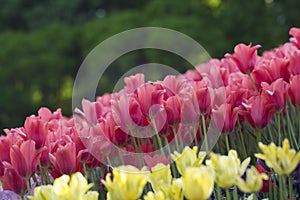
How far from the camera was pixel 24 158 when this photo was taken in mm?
1442

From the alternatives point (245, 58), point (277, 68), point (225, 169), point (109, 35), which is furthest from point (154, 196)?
point (109, 35)

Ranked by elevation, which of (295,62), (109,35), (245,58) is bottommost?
(295,62)

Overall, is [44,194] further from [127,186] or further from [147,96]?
[147,96]

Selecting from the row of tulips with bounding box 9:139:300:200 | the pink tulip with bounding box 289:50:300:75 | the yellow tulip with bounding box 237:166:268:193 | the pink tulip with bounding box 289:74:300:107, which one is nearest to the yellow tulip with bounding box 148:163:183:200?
the row of tulips with bounding box 9:139:300:200

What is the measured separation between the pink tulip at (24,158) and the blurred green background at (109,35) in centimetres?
933

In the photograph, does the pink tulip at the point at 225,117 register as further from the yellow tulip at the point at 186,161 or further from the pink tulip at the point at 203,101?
the yellow tulip at the point at 186,161

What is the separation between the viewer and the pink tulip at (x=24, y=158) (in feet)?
4.74

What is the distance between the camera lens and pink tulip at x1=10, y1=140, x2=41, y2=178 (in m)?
1.44

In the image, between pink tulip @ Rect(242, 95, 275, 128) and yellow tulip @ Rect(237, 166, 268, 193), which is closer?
yellow tulip @ Rect(237, 166, 268, 193)

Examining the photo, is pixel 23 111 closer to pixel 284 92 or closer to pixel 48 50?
pixel 48 50

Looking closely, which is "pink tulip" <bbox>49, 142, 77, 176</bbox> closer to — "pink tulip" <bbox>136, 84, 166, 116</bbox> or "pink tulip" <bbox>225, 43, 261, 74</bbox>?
"pink tulip" <bbox>136, 84, 166, 116</bbox>

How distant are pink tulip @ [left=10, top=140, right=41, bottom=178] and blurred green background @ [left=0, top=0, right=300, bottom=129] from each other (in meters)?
9.33

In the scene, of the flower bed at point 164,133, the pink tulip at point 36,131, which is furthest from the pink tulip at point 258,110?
the pink tulip at point 36,131

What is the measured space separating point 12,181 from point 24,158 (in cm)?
7
